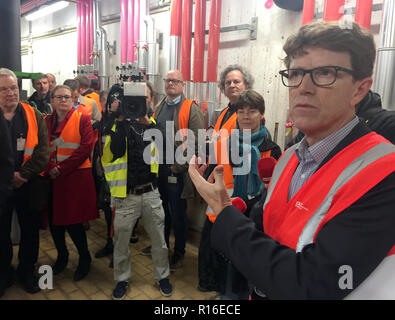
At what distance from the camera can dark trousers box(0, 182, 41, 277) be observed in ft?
6.79

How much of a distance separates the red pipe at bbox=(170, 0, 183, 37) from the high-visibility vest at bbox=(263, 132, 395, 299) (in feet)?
8.91

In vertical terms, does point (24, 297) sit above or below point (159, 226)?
below

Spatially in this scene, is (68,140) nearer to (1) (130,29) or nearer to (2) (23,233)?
(2) (23,233)

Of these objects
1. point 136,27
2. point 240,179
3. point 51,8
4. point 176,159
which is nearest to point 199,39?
point 136,27

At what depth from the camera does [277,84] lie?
8.30 feet

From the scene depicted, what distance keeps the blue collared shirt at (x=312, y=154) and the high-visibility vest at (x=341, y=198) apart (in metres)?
0.04

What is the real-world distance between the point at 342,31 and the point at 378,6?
5.65ft

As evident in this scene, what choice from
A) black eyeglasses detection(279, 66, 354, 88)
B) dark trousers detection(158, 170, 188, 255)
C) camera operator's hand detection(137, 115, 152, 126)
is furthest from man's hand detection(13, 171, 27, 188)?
black eyeglasses detection(279, 66, 354, 88)

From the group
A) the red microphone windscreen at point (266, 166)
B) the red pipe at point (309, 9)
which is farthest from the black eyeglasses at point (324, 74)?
the red pipe at point (309, 9)

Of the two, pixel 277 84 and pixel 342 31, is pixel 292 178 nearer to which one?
pixel 342 31

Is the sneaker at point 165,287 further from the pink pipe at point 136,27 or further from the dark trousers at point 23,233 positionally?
the pink pipe at point 136,27

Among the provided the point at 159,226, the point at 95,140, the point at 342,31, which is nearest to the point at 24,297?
the point at 159,226

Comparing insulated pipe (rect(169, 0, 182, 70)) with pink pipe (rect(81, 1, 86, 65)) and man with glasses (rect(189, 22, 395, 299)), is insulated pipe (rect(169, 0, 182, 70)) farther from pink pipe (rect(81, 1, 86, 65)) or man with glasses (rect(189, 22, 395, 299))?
man with glasses (rect(189, 22, 395, 299))

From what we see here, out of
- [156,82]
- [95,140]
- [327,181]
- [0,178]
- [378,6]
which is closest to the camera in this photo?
[327,181]
